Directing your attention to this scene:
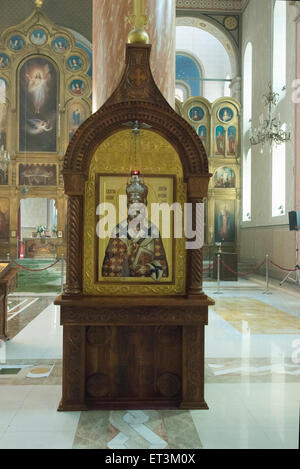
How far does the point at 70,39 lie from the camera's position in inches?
771

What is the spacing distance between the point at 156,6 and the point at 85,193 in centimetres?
239

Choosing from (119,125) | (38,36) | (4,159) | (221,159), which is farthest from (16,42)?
(119,125)

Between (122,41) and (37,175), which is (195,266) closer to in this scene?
(122,41)

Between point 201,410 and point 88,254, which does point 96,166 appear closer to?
point 88,254

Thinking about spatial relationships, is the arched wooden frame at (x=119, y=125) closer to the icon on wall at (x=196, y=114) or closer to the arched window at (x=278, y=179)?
the arched window at (x=278, y=179)

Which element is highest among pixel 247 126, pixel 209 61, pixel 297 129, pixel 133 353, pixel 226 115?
pixel 209 61

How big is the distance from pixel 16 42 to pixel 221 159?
11.0 meters

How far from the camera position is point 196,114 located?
1900 centimetres

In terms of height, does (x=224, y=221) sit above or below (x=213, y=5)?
below

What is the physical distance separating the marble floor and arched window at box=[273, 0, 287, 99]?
10558mm

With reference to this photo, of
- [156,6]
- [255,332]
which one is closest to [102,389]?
[255,332]

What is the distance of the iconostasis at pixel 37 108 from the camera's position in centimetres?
1900

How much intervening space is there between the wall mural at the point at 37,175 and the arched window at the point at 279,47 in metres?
10.4

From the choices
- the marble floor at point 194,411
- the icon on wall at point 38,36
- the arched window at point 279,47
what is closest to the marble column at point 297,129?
the arched window at point 279,47
